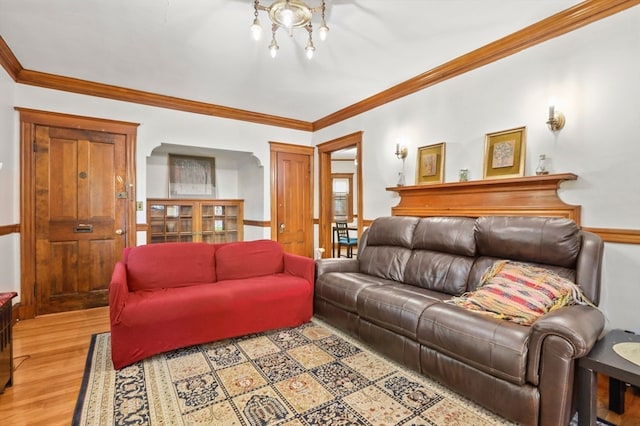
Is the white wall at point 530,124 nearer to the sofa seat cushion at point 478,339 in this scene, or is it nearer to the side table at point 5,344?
the sofa seat cushion at point 478,339

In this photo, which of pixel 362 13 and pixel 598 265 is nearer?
pixel 598 265

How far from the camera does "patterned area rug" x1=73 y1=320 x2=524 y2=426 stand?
171cm

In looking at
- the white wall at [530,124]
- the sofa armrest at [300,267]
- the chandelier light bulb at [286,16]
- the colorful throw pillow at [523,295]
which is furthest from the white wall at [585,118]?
the chandelier light bulb at [286,16]

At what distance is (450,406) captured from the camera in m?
1.81

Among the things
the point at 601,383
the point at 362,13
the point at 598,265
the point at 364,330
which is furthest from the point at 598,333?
the point at 362,13

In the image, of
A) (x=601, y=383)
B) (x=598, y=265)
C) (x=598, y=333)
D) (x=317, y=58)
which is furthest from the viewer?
(x=317, y=58)

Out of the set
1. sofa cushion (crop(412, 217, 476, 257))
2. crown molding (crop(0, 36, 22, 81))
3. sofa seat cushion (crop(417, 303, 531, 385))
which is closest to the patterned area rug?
sofa seat cushion (crop(417, 303, 531, 385))

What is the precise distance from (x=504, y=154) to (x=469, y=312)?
156 cm

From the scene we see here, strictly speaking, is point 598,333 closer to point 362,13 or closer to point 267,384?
point 267,384

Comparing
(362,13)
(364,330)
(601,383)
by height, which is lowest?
(601,383)

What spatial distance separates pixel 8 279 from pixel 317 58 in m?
3.71

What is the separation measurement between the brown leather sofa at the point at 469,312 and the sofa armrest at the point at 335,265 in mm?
12

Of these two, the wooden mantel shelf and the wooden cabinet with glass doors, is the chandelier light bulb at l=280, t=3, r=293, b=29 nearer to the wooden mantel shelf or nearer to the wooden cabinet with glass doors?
the wooden mantel shelf

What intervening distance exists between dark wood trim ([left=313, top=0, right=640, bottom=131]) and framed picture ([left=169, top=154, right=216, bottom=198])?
3.11m
